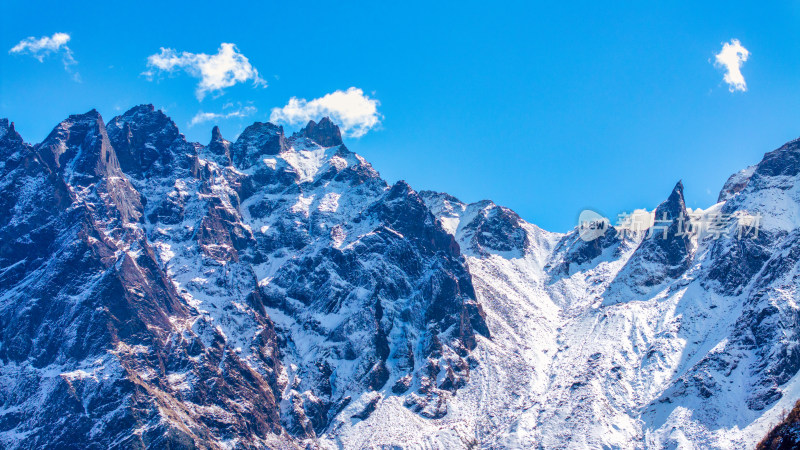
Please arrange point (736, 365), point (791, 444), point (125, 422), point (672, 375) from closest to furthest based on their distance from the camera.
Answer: point (791, 444), point (125, 422), point (736, 365), point (672, 375)

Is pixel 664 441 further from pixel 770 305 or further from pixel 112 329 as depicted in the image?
pixel 112 329

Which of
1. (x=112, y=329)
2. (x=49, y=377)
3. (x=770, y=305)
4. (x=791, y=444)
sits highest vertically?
(x=770, y=305)

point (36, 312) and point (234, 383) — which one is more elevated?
point (36, 312)

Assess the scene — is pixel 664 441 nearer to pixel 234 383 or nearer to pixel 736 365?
pixel 736 365

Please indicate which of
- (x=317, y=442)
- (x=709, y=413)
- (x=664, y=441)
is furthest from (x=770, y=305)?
(x=317, y=442)

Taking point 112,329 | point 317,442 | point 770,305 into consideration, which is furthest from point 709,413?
point 112,329

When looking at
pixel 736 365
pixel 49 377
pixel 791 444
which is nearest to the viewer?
pixel 791 444

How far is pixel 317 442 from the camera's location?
190m

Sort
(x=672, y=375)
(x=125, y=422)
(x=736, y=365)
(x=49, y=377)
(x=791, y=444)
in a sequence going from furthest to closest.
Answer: (x=672, y=375) < (x=736, y=365) < (x=49, y=377) < (x=125, y=422) < (x=791, y=444)

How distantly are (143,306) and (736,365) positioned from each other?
517 feet

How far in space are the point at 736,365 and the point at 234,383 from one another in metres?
132

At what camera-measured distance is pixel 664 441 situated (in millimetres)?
173125

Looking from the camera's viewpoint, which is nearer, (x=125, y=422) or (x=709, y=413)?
(x=125, y=422)

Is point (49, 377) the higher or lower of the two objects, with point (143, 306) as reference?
lower
